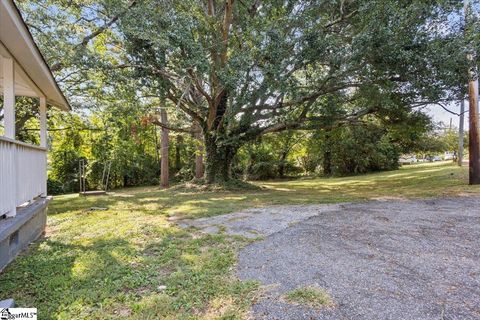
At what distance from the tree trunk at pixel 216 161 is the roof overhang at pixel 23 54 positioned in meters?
6.80

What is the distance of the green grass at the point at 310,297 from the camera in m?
2.32

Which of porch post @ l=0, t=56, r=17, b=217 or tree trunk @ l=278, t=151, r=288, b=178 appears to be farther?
tree trunk @ l=278, t=151, r=288, b=178

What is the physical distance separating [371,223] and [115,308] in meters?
4.03

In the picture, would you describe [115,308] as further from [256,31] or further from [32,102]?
[32,102]

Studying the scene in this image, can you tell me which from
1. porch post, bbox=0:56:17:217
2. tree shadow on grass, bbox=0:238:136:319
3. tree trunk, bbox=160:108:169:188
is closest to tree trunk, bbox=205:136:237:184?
tree trunk, bbox=160:108:169:188

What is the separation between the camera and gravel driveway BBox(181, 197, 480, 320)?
226cm

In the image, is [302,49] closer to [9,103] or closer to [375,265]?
[375,265]

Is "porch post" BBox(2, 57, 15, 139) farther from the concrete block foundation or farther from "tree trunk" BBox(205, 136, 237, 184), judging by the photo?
"tree trunk" BBox(205, 136, 237, 184)

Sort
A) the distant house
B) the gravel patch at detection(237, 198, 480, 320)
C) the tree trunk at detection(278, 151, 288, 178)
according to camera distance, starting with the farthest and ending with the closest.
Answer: the tree trunk at detection(278, 151, 288, 178) < the distant house < the gravel patch at detection(237, 198, 480, 320)

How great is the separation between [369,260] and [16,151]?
4.31 metres

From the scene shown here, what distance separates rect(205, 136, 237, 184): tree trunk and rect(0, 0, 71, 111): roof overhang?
6797 millimetres

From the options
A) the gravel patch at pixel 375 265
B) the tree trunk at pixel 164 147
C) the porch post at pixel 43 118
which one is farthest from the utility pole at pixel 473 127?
the tree trunk at pixel 164 147

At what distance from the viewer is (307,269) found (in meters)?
3.03

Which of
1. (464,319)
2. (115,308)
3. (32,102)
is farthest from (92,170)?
(464,319)
